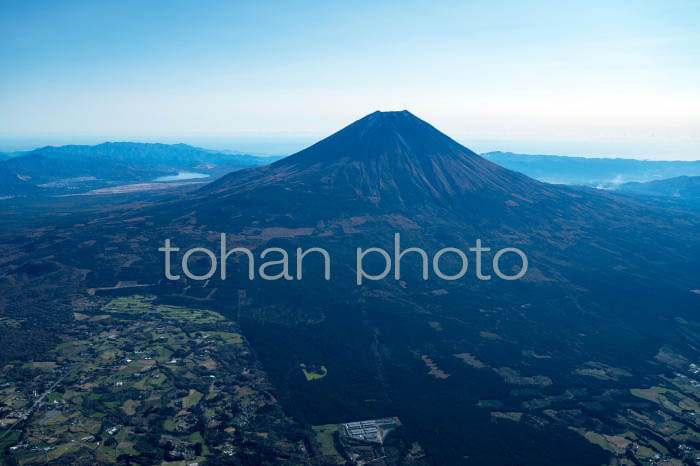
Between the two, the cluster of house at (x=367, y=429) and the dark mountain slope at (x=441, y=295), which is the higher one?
the dark mountain slope at (x=441, y=295)

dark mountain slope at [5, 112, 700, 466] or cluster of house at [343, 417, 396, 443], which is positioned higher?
dark mountain slope at [5, 112, 700, 466]

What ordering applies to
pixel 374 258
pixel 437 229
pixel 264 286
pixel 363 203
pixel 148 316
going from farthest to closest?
pixel 363 203 < pixel 437 229 < pixel 374 258 < pixel 264 286 < pixel 148 316

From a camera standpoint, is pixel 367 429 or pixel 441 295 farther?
pixel 441 295

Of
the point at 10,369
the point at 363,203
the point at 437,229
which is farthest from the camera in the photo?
the point at 363,203

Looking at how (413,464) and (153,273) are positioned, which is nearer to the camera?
(413,464)

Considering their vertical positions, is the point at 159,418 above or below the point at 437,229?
below

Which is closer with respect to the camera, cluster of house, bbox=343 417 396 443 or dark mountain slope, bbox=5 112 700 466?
cluster of house, bbox=343 417 396 443

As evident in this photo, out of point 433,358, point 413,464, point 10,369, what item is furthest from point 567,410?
point 10,369

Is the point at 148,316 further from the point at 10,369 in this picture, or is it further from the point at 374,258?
the point at 374,258

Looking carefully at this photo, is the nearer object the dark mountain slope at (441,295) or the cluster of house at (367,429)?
the cluster of house at (367,429)

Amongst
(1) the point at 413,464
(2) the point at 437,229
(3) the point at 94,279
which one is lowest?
(1) the point at 413,464

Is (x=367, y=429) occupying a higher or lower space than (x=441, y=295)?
lower
